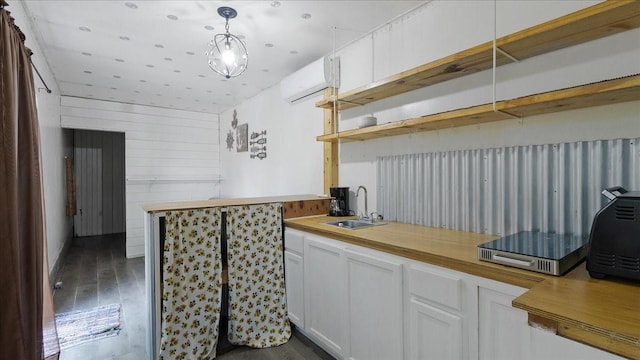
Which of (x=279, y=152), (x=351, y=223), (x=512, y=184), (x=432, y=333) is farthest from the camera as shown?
(x=279, y=152)

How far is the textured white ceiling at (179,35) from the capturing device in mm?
2350

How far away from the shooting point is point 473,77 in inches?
80.3

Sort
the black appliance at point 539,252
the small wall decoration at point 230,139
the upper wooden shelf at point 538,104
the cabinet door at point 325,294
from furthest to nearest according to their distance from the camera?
the small wall decoration at point 230,139 < the cabinet door at point 325,294 < the upper wooden shelf at point 538,104 < the black appliance at point 539,252

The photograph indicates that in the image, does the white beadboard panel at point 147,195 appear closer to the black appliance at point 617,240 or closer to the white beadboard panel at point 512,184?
the white beadboard panel at point 512,184

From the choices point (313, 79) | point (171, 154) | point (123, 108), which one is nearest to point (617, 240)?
point (313, 79)

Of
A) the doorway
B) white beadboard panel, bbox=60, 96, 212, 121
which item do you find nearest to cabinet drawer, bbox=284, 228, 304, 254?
white beadboard panel, bbox=60, 96, 212, 121

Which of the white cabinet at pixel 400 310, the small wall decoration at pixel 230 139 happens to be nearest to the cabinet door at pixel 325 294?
the white cabinet at pixel 400 310

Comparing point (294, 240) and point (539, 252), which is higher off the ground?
point (539, 252)

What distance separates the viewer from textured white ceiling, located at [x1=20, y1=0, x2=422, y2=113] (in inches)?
92.5

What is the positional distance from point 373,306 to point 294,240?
0.91m

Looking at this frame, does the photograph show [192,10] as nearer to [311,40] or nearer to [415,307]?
[311,40]

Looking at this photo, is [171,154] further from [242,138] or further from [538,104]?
[538,104]

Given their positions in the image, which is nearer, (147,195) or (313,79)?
(313,79)

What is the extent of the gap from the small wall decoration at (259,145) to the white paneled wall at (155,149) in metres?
1.65
